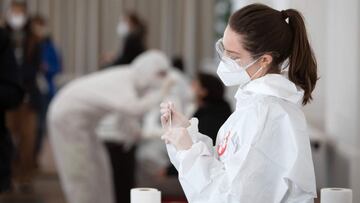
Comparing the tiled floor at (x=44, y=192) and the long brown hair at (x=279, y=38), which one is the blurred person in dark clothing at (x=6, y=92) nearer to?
the long brown hair at (x=279, y=38)

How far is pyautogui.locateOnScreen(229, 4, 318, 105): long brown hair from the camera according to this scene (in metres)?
2.65

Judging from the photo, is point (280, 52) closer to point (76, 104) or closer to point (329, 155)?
point (329, 155)

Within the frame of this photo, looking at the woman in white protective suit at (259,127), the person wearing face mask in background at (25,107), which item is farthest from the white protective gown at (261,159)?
the person wearing face mask in background at (25,107)

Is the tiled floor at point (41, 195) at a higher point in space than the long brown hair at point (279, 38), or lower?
lower

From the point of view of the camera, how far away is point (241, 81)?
2.71m

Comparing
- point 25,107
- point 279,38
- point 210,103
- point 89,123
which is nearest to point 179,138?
point 279,38

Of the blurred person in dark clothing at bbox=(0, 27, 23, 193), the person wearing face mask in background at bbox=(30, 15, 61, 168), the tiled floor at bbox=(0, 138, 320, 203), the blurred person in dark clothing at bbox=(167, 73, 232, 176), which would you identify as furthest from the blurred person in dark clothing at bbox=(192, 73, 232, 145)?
the person wearing face mask in background at bbox=(30, 15, 61, 168)

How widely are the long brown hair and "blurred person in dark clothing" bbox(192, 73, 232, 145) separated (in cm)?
262

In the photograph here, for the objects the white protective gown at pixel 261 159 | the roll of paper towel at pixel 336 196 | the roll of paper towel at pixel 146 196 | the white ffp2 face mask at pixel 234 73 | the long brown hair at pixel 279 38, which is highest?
the long brown hair at pixel 279 38

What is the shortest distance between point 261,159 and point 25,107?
6.39 metres

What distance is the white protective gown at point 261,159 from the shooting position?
2.53 metres

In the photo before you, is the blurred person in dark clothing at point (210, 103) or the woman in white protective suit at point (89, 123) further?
the woman in white protective suit at point (89, 123)

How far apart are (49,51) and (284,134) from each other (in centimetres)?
764

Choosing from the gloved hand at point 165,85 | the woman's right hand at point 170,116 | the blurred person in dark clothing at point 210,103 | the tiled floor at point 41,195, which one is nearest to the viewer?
the woman's right hand at point 170,116
